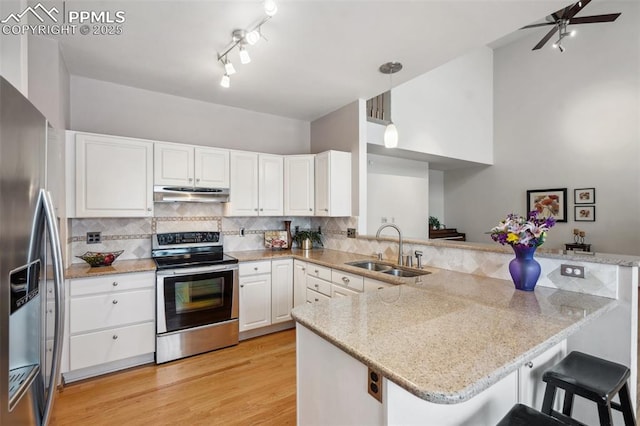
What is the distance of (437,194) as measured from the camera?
7316 mm

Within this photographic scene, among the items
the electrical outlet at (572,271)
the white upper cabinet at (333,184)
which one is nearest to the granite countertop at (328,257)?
the white upper cabinet at (333,184)

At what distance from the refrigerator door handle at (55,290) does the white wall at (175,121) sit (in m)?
2.45

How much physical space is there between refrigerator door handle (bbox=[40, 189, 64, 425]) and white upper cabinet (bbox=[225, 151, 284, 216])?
7.63ft

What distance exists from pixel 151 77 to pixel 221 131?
958 mm

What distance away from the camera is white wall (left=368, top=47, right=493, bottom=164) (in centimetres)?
469

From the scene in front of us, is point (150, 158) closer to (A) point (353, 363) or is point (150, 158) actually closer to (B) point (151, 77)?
(B) point (151, 77)

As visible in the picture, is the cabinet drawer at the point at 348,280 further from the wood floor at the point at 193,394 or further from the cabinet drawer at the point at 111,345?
the cabinet drawer at the point at 111,345

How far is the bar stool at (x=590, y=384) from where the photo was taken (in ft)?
4.13

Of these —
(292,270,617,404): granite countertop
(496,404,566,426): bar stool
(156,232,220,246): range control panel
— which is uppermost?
(156,232,220,246): range control panel

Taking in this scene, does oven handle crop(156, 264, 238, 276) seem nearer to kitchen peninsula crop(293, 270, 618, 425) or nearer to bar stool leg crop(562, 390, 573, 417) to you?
kitchen peninsula crop(293, 270, 618, 425)

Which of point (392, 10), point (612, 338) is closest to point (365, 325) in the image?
point (612, 338)

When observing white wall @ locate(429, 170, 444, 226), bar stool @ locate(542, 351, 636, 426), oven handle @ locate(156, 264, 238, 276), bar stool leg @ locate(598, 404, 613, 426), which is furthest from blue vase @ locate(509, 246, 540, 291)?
white wall @ locate(429, 170, 444, 226)

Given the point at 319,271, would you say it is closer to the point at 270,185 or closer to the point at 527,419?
the point at 270,185

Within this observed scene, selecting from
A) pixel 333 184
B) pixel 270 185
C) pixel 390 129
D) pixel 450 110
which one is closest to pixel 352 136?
pixel 333 184
